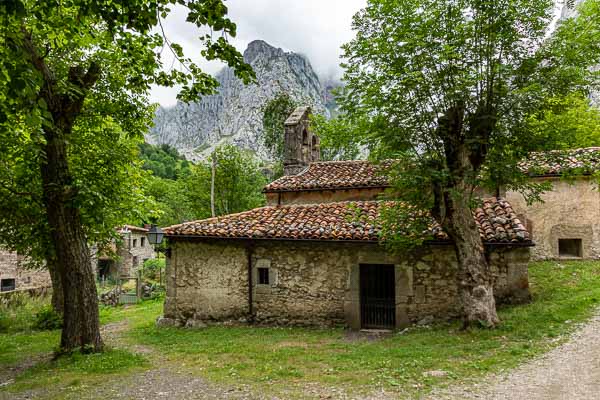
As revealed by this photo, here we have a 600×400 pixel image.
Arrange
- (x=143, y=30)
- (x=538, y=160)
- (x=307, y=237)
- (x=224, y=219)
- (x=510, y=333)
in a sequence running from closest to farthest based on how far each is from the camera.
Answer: (x=143, y=30) < (x=510, y=333) < (x=538, y=160) < (x=307, y=237) < (x=224, y=219)

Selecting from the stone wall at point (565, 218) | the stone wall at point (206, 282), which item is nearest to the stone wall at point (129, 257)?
the stone wall at point (206, 282)

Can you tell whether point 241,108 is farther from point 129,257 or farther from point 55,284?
point 55,284

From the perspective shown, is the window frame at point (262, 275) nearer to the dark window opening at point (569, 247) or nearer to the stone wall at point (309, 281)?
the stone wall at point (309, 281)

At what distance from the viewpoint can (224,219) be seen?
462 inches

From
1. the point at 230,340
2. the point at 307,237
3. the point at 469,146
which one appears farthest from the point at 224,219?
the point at 469,146

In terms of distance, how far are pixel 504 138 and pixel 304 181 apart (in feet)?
21.7

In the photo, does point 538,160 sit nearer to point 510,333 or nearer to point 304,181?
point 510,333

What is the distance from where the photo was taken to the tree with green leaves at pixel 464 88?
7547mm

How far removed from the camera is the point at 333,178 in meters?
13.3

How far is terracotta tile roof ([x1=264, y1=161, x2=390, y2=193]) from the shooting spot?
12391mm

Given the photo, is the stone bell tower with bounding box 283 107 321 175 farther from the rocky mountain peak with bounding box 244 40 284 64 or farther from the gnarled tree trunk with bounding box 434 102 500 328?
the rocky mountain peak with bounding box 244 40 284 64

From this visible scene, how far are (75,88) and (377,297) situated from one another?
828 cm

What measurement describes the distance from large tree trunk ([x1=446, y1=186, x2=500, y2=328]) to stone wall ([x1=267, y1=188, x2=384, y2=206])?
434 cm

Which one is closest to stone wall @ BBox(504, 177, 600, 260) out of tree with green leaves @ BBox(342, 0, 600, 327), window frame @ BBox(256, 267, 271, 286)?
tree with green leaves @ BBox(342, 0, 600, 327)
